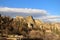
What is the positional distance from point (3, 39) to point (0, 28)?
16139mm

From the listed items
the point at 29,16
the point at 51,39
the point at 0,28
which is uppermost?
the point at 29,16

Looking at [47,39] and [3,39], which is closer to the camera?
[3,39]

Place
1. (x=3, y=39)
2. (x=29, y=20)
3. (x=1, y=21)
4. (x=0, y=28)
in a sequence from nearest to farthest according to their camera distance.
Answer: (x=3, y=39)
(x=0, y=28)
(x=1, y=21)
(x=29, y=20)

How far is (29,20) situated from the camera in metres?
90.9

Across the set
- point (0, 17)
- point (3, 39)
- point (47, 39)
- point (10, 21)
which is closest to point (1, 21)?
point (0, 17)

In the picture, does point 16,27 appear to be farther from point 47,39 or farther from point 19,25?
point 47,39

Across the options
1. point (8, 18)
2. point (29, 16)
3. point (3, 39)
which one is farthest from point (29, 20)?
point (3, 39)

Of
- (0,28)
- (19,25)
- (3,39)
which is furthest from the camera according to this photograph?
(19,25)

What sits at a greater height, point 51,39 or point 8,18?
point 8,18

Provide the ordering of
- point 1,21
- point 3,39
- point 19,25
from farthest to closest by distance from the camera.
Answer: point 19,25 → point 1,21 → point 3,39

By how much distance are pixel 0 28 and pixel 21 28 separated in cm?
1223

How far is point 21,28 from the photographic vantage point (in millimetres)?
71000


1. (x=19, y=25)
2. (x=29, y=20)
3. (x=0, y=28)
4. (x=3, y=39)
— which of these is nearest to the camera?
(x=3, y=39)

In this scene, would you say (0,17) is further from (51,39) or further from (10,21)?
(51,39)
